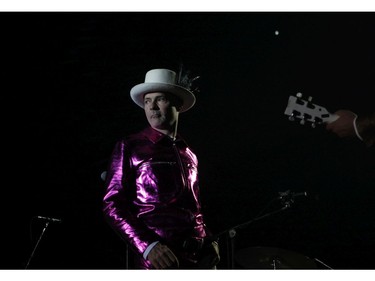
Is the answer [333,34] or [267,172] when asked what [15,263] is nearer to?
[267,172]

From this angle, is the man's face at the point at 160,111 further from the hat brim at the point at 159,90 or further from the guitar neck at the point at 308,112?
the guitar neck at the point at 308,112

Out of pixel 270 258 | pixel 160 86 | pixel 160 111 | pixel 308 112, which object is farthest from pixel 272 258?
pixel 160 86

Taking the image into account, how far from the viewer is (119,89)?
12.4 ft

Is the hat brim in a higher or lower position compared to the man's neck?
higher

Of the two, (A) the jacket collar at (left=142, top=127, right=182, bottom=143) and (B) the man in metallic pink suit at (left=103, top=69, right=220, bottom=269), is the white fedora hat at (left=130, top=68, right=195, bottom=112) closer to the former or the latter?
(B) the man in metallic pink suit at (left=103, top=69, right=220, bottom=269)

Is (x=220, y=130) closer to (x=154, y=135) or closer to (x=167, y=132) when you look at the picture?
(x=167, y=132)

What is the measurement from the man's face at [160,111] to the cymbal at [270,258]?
132 centimetres

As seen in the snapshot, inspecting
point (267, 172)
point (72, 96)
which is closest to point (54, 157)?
point (72, 96)

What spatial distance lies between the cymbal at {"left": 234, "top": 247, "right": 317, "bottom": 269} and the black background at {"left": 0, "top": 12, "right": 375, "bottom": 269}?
491 millimetres

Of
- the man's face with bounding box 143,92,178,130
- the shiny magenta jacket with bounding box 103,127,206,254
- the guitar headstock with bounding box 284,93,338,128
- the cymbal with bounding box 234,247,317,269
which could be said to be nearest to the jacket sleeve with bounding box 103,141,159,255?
the shiny magenta jacket with bounding box 103,127,206,254

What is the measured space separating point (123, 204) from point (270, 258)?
165 centimetres

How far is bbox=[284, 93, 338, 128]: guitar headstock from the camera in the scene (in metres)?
3.40

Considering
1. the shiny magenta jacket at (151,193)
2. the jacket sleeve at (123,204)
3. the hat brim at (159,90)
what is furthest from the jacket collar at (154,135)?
the hat brim at (159,90)

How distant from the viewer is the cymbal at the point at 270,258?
124 inches
